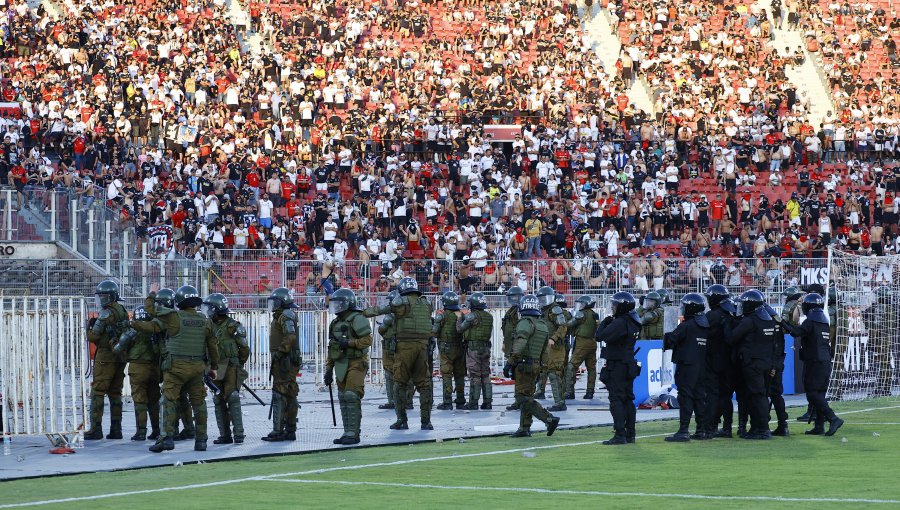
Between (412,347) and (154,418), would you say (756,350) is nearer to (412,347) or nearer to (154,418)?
(412,347)

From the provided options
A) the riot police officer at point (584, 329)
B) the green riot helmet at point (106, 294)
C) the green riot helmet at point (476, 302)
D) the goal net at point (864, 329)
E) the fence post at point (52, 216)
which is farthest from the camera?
the fence post at point (52, 216)

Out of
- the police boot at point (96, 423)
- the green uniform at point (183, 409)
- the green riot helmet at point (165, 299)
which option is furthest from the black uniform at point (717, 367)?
the police boot at point (96, 423)

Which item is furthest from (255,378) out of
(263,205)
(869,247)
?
(869,247)

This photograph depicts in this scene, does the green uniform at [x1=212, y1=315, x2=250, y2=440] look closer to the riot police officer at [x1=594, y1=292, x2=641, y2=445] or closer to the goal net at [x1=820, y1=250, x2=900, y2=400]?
the riot police officer at [x1=594, y1=292, x2=641, y2=445]

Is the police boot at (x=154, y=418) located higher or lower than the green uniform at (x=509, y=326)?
lower

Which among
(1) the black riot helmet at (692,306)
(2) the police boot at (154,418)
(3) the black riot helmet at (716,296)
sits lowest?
(2) the police boot at (154,418)

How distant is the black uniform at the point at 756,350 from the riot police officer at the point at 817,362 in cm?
72

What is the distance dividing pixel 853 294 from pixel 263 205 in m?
15.4

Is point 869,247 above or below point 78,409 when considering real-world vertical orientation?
above

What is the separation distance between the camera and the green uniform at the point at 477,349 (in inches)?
829

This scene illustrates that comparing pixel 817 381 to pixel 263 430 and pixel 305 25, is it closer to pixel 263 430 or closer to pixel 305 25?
pixel 263 430

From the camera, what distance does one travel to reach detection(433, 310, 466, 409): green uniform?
21.3 m

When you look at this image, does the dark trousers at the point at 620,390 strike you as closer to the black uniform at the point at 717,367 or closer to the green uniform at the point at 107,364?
the black uniform at the point at 717,367

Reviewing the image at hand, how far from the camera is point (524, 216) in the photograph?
36.1 meters
